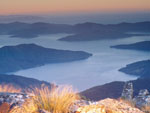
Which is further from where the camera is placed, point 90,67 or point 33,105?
point 90,67

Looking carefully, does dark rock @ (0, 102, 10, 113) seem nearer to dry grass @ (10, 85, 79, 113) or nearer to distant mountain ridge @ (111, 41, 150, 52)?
dry grass @ (10, 85, 79, 113)

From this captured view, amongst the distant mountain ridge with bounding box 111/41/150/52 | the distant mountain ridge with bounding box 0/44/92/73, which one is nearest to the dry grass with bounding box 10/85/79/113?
the distant mountain ridge with bounding box 0/44/92/73

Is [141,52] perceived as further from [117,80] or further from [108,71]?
[117,80]

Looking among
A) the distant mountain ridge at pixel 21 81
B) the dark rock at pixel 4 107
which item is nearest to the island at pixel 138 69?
the distant mountain ridge at pixel 21 81

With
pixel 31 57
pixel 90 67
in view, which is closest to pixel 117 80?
pixel 90 67

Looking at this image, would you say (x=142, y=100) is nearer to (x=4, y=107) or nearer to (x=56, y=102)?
(x=56, y=102)

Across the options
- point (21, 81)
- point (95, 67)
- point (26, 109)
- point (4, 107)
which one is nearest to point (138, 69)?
point (95, 67)

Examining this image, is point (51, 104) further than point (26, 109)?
Yes

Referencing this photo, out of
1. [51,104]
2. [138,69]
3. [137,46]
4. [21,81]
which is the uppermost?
[51,104]

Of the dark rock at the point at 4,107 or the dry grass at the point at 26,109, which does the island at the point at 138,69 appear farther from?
the dry grass at the point at 26,109
